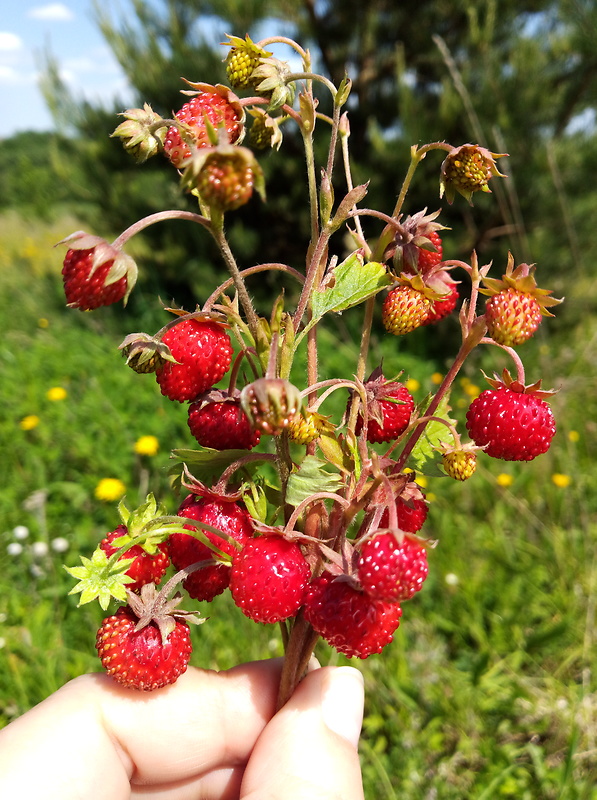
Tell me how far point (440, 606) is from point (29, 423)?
1797mm

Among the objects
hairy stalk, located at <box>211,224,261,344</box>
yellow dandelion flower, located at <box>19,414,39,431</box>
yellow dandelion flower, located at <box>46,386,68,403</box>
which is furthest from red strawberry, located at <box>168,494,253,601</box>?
yellow dandelion flower, located at <box>46,386,68,403</box>

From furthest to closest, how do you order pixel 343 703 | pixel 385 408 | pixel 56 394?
pixel 56 394 → pixel 343 703 → pixel 385 408

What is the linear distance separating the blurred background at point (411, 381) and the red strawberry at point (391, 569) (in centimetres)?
65

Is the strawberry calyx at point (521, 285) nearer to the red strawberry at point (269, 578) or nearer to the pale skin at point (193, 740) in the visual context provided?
the red strawberry at point (269, 578)

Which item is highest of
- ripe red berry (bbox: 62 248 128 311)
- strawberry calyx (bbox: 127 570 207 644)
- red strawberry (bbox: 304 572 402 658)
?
ripe red berry (bbox: 62 248 128 311)

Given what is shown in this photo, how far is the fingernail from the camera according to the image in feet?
2.99

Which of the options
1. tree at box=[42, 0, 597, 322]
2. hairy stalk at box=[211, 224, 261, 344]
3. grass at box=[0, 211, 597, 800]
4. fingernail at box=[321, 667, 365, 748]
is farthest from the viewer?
tree at box=[42, 0, 597, 322]

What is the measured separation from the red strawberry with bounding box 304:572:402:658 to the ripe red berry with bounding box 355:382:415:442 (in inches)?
7.8

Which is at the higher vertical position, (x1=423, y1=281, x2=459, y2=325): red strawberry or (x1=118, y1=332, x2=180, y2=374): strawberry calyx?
(x1=118, y1=332, x2=180, y2=374): strawberry calyx

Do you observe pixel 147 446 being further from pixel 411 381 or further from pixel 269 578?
pixel 269 578

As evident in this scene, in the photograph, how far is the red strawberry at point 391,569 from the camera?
58 cm

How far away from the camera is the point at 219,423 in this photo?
0.74 m

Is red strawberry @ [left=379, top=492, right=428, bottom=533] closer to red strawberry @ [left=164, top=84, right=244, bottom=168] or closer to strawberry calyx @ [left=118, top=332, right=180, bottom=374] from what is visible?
strawberry calyx @ [left=118, top=332, right=180, bottom=374]

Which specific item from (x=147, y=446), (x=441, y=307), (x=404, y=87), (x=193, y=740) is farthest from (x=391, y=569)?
(x=404, y=87)
